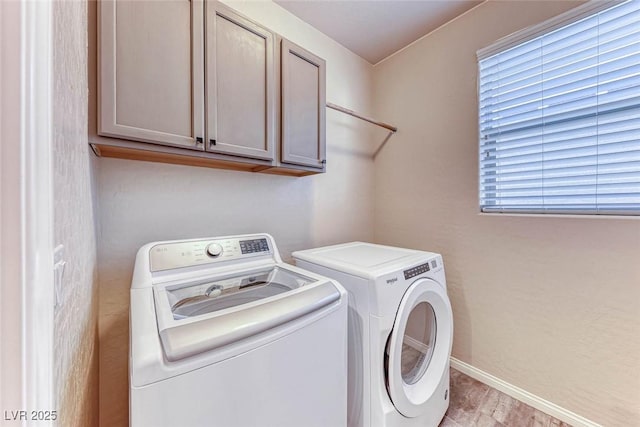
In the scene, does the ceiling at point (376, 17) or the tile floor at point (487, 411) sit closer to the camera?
the tile floor at point (487, 411)

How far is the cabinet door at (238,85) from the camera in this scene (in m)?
1.13

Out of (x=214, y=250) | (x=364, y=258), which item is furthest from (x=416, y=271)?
(x=214, y=250)

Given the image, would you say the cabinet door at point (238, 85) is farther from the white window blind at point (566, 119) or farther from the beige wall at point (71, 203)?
the white window blind at point (566, 119)

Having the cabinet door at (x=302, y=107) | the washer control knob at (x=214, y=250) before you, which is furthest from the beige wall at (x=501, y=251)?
the washer control knob at (x=214, y=250)

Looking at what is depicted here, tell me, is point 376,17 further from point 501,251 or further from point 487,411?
point 487,411

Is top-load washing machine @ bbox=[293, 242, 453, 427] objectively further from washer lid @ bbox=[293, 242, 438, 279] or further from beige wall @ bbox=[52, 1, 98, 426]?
beige wall @ bbox=[52, 1, 98, 426]

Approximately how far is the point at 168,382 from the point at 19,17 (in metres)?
0.75

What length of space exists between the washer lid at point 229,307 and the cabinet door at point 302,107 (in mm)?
711

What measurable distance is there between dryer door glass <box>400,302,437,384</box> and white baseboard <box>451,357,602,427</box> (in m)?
0.66

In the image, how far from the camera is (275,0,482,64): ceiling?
170cm

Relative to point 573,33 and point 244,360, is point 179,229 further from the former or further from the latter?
point 573,33

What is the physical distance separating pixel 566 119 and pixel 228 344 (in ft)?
6.73

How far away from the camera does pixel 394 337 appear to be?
1110 mm

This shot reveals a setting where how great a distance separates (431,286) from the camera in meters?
1.32
